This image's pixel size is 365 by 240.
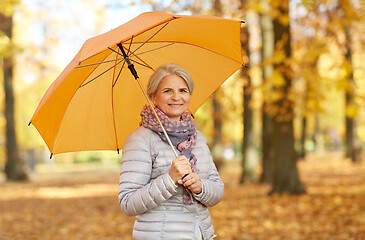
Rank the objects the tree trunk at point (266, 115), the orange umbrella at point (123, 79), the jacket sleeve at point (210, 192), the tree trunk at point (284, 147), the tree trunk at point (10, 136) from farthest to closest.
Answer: the tree trunk at point (10, 136) → the tree trunk at point (266, 115) → the tree trunk at point (284, 147) → the orange umbrella at point (123, 79) → the jacket sleeve at point (210, 192)

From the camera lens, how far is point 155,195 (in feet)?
8.37

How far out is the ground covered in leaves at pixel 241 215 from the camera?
7559mm

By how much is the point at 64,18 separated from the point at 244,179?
19591mm

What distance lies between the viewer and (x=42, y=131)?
3.36 m

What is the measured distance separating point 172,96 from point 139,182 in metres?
0.59

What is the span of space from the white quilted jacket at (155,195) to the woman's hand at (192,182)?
0.06m

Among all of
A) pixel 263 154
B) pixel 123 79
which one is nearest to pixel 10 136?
pixel 263 154

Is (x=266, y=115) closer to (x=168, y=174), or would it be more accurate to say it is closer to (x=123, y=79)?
(x=123, y=79)

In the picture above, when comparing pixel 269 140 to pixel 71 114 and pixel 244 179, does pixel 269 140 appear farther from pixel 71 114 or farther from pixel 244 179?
pixel 71 114

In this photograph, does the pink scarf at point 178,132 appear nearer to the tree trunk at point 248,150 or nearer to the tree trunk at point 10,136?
the tree trunk at point 248,150

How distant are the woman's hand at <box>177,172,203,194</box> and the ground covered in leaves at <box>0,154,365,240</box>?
4.78m

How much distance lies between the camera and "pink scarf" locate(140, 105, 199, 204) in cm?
271

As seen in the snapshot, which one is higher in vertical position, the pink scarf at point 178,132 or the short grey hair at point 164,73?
the short grey hair at point 164,73

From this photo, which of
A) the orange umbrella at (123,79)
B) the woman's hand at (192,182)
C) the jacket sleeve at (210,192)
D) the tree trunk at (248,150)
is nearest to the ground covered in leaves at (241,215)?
the tree trunk at (248,150)
